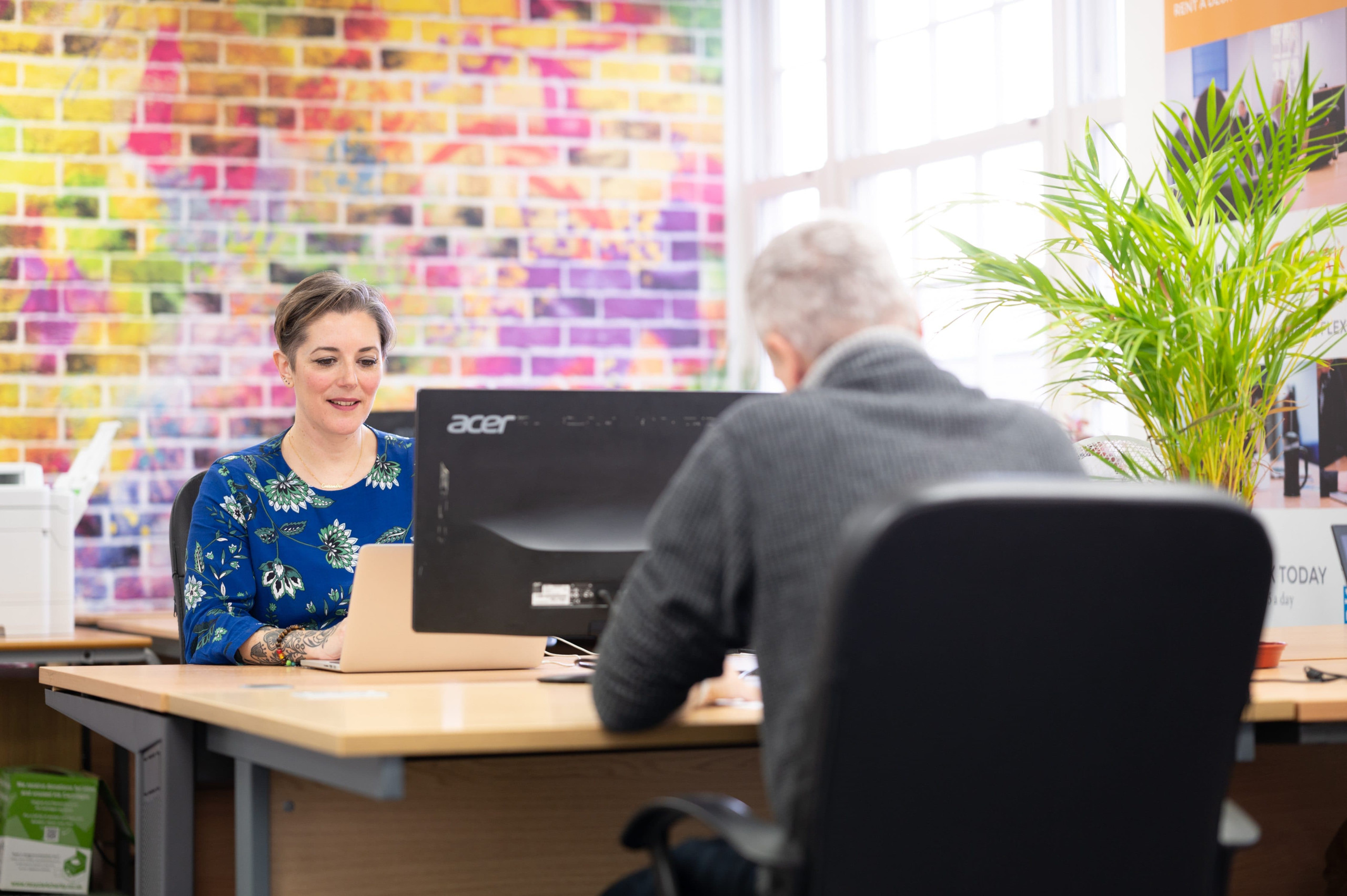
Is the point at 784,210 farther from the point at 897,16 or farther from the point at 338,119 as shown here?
the point at 338,119

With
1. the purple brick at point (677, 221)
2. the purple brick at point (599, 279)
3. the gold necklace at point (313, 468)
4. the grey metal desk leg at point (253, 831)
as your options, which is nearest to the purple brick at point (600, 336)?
the purple brick at point (599, 279)

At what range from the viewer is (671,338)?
14.6 ft

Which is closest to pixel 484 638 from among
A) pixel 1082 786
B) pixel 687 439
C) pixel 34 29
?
pixel 687 439

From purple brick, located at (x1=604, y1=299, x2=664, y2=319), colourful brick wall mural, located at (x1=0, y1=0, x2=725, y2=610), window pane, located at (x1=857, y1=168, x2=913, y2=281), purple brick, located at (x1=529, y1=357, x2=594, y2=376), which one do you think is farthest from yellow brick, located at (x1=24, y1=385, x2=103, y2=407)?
window pane, located at (x1=857, y1=168, x2=913, y2=281)

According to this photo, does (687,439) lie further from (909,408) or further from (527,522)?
(909,408)

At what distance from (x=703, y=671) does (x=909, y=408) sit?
0.32m

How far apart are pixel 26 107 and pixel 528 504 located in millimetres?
2926

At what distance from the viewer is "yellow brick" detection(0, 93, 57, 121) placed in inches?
155

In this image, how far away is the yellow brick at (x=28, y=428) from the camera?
3.88 meters

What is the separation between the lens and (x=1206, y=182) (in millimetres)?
2051

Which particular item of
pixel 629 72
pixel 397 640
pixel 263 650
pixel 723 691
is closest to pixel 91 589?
pixel 263 650

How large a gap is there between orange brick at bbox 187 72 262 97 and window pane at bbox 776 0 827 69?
1.63 meters

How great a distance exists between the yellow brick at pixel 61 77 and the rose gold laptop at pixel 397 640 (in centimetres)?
262

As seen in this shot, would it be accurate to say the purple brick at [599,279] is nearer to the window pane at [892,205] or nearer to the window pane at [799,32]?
the window pane at [892,205]
